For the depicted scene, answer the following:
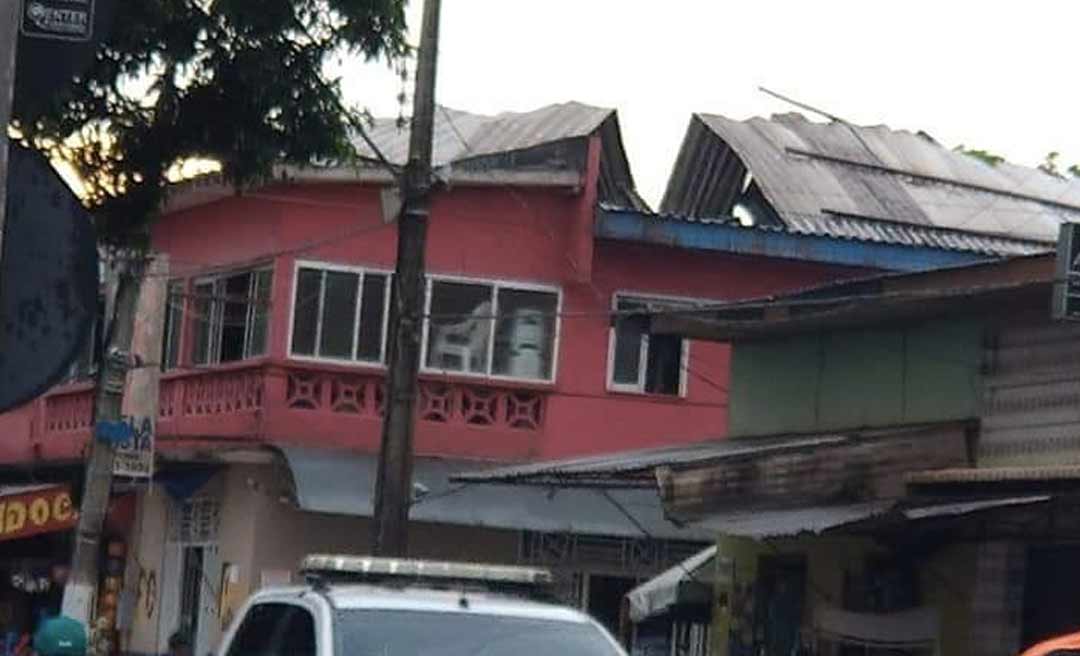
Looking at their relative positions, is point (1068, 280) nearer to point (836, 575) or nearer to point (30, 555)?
point (836, 575)

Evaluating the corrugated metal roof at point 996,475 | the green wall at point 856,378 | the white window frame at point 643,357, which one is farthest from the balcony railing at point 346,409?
the corrugated metal roof at point 996,475

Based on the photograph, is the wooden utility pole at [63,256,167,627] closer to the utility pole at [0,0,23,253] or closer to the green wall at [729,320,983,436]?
the green wall at [729,320,983,436]

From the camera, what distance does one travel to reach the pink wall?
27203 mm

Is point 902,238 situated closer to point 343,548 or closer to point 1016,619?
point 343,548

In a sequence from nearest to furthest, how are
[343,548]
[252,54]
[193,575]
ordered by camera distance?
[252,54], [343,548], [193,575]

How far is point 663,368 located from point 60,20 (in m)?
23.6

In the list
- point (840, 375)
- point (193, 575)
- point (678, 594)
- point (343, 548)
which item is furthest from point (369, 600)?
point (193, 575)

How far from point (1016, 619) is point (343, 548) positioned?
12046 mm

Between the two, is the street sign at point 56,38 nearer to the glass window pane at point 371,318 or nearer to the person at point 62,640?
the person at point 62,640

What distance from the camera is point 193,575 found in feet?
96.8

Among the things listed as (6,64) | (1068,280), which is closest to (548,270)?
(1068,280)

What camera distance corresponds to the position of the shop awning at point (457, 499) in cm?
2634

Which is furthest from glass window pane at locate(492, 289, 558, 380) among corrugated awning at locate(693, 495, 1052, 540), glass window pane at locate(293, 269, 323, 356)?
corrugated awning at locate(693, 495, 1052, 540)

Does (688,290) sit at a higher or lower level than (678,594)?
higher
